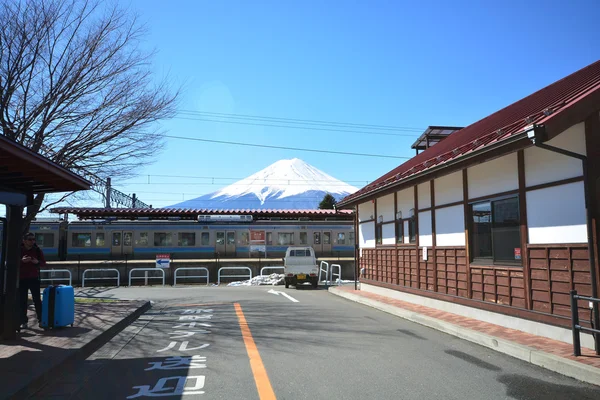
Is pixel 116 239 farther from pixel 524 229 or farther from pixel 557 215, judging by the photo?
pixel 557 215

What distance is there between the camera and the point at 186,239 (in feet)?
105

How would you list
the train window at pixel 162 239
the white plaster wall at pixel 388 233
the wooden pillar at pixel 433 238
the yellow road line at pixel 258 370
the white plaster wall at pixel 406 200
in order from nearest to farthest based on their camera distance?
the yellow road line at pixel 258 370, the wooden pillar at pixel 433 238, the white plaster wall at pixel 406 200, the white plaster wall at pixel 388 233, the train window at pixel 162 239

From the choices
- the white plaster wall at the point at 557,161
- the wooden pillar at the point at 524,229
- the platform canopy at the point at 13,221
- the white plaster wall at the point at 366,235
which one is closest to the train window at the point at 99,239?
the white plaster wall at the point at 366,235

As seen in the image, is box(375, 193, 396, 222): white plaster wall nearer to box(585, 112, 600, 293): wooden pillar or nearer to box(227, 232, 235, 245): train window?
box(585, 112, 600, 293): wooden pillar

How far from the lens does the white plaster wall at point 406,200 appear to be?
13.8 m

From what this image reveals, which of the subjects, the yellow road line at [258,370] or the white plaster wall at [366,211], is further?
the white plaster wall at [366,211]

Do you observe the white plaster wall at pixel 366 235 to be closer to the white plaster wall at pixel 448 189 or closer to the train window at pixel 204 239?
the white plaster wall at pixel 448 189

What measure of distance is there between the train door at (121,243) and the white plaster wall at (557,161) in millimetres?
28027

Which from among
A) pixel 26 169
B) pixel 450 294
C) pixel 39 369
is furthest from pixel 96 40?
pixel 450 294

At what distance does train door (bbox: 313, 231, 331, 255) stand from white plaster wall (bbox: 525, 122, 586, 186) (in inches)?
1001

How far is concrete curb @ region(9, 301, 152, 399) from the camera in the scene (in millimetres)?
5234

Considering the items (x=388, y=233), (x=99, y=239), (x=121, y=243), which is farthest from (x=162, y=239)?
(x=388, y=233)

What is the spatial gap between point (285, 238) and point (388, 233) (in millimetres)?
17698

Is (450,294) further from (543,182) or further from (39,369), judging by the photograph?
(39,369)
